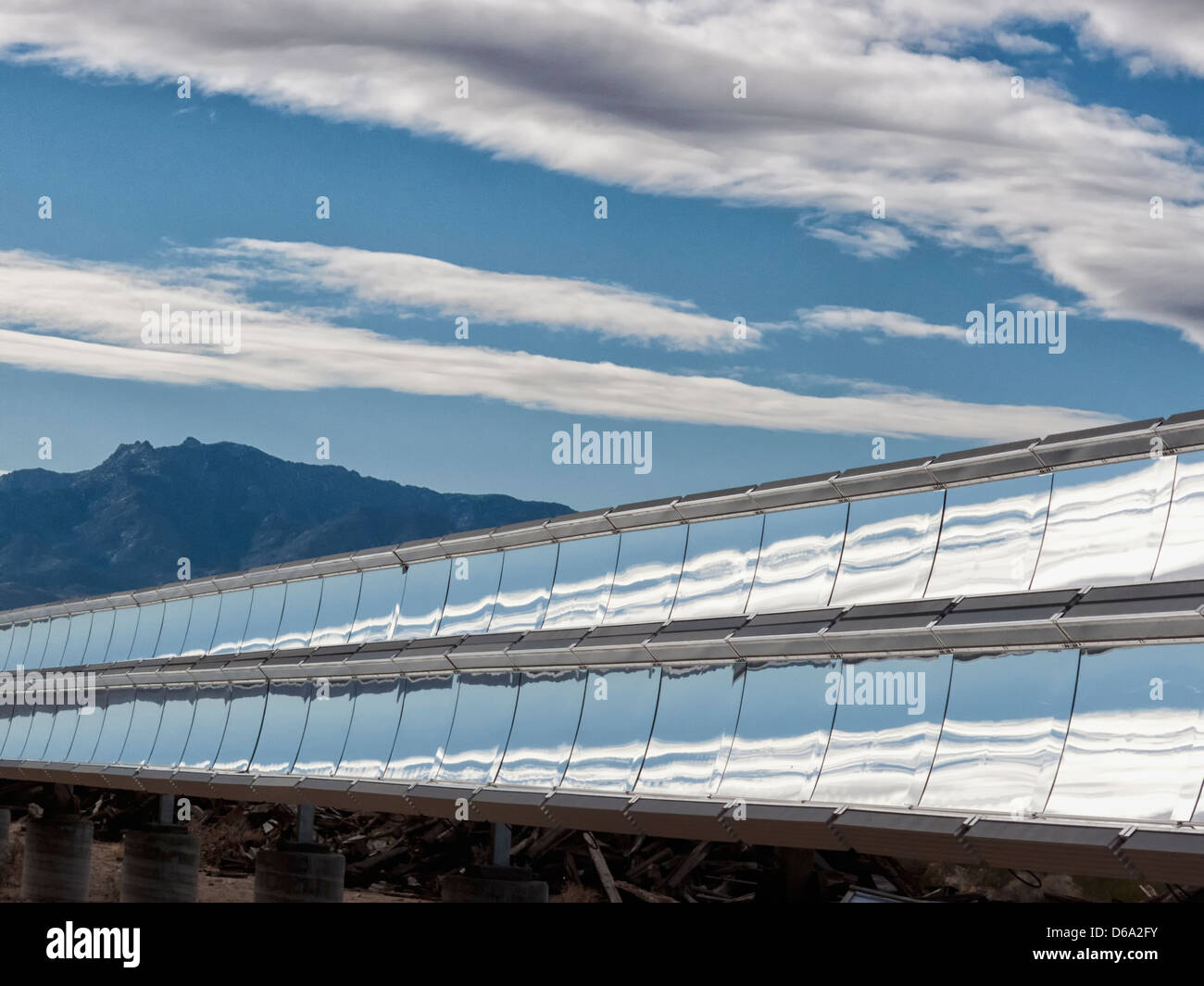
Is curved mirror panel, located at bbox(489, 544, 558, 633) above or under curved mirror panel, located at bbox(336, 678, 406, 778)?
above

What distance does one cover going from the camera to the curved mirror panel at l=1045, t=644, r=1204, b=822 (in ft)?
58.5

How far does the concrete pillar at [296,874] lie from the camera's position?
4091cm

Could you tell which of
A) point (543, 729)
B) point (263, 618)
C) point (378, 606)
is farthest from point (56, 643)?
point (543, 729)

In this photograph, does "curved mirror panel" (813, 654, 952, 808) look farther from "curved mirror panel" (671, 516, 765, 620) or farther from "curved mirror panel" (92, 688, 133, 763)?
"curved mirror panel" (92, 688, 133, 763)

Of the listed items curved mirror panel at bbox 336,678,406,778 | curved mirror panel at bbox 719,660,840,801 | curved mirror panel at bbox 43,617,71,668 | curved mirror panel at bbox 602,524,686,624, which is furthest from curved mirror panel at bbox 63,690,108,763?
curved mirror panel at bbox 719,660,840,801

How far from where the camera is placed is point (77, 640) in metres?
61.5

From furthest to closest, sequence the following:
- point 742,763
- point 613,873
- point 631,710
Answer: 1. point 613,873
2. point 631,710
3. point 742,763

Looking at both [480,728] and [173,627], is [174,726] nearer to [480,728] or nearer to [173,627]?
[173,627]

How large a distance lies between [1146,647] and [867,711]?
472cm

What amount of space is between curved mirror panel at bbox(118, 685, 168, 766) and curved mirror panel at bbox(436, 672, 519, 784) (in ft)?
59.0

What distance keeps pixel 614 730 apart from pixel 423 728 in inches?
292

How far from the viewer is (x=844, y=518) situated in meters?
25.9
